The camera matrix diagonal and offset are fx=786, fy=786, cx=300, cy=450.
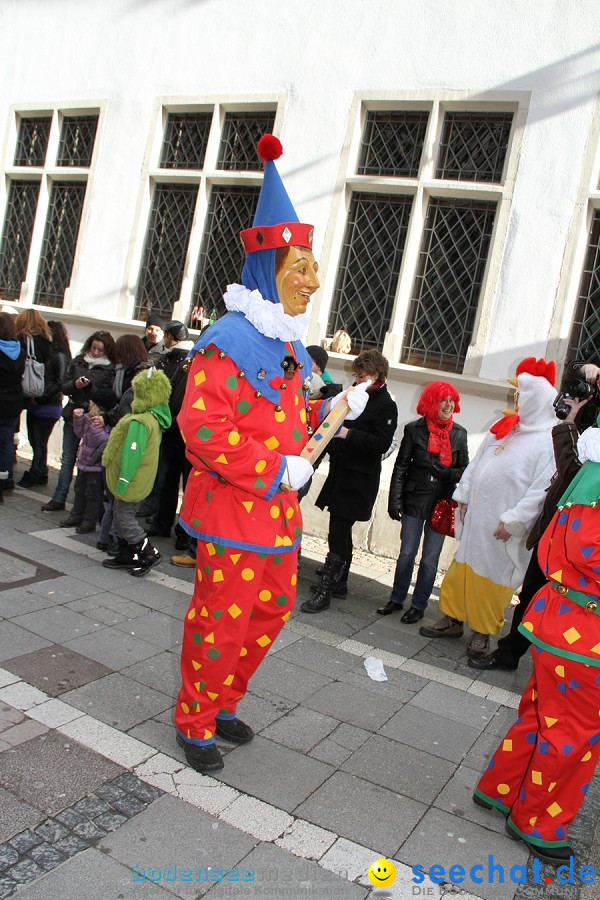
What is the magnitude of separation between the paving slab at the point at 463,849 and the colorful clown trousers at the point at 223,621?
919 millimetres

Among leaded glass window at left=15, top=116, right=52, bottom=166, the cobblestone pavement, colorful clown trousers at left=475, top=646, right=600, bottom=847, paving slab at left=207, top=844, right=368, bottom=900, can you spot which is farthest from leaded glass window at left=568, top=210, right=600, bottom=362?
leaded glass window at left=15, top=116, right=52, bottom=166

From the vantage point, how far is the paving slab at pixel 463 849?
2.82 m

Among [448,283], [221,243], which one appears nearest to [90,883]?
[448,283]

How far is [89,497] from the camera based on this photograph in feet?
21.6

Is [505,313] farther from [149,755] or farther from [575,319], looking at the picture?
[149,755]

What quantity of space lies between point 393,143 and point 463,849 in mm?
6860

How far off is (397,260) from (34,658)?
547 cm

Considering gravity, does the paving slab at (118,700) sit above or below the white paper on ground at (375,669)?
below

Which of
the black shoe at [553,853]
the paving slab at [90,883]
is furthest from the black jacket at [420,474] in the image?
the paving slab at [90,883]

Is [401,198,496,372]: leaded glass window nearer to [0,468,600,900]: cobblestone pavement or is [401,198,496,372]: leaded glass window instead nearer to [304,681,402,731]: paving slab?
[0,468,600,900]: cobblestone pavement

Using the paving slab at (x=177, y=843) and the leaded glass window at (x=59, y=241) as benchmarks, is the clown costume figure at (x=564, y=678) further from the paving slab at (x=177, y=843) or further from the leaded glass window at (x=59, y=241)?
the leaded glass window at (x=59, y=241)

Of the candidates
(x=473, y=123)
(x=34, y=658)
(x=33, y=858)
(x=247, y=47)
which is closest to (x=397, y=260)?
(x=473, y=123)

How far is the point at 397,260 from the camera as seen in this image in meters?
8.00

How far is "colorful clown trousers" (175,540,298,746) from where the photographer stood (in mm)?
3121
